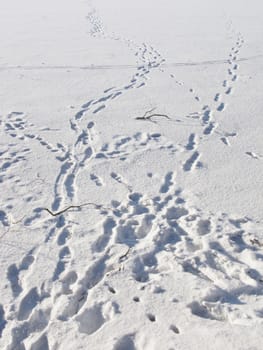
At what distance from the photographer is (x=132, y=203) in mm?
4781

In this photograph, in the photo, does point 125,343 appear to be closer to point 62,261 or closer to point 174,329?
point 174,329

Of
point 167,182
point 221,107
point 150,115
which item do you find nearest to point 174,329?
point 167,182

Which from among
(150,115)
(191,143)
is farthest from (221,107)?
(191,143)

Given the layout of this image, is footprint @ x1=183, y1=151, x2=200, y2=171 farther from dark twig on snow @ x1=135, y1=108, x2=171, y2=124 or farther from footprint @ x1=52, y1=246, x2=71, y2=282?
footprint @ x1=52, y1=246, x2=71, y2=282

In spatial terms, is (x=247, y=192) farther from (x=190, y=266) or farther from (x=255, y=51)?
(x=255, y=51)

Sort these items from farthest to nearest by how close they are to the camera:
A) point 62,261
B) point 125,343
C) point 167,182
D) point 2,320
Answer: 1. point 167,182
2. point 62,261
3. point 2,320
4. point 125,343

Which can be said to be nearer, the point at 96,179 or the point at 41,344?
the point at 41,344

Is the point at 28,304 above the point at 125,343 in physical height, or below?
below

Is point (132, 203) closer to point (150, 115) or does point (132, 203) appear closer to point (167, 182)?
point (167, 182)

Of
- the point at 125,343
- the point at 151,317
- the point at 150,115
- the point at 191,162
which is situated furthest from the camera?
the point at 150,115

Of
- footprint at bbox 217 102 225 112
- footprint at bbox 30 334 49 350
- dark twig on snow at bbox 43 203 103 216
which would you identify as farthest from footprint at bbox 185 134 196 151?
footprint at bbox 30 334 49 350

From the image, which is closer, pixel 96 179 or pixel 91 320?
pixel 91 320

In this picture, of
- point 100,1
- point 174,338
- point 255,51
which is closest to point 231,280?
point 174,338

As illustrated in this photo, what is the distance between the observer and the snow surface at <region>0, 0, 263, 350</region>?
3.23 metres
